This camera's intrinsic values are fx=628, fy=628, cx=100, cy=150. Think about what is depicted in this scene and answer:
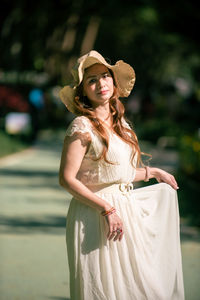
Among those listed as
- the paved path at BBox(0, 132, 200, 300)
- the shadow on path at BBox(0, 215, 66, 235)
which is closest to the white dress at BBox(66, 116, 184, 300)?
the paved path at BBox(0, 132, 200, 300)

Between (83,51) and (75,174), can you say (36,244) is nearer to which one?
(75,174)

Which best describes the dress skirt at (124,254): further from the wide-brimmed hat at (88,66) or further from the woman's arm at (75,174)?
the wide-brimmed hat at (88,66)

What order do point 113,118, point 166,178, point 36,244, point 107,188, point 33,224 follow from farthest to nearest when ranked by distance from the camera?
point 33,224 < point 36,244 < point 166,178 < point 113,118 < point 107,188

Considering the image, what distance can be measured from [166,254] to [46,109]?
121ft

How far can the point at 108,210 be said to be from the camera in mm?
3441

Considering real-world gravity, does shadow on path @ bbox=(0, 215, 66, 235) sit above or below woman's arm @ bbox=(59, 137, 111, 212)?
below

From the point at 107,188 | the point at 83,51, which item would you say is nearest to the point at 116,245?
the point at 107,188

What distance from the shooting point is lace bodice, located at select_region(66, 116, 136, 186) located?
3.54 metres

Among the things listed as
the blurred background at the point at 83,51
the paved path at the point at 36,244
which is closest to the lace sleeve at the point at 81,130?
the paved path at the point at 36,244

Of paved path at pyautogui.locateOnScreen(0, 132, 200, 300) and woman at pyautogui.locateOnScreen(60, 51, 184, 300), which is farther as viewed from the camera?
paved path at pyautogui.locateOnScreen(0, 132, 200, 300)

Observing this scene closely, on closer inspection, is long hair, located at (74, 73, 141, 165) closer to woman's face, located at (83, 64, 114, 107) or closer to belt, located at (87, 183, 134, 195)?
woman's face, located at (83, 64, 114, 107)

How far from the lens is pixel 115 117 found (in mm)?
3766

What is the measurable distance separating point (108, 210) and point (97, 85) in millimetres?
733

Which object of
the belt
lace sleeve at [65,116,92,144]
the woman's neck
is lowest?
the belt
